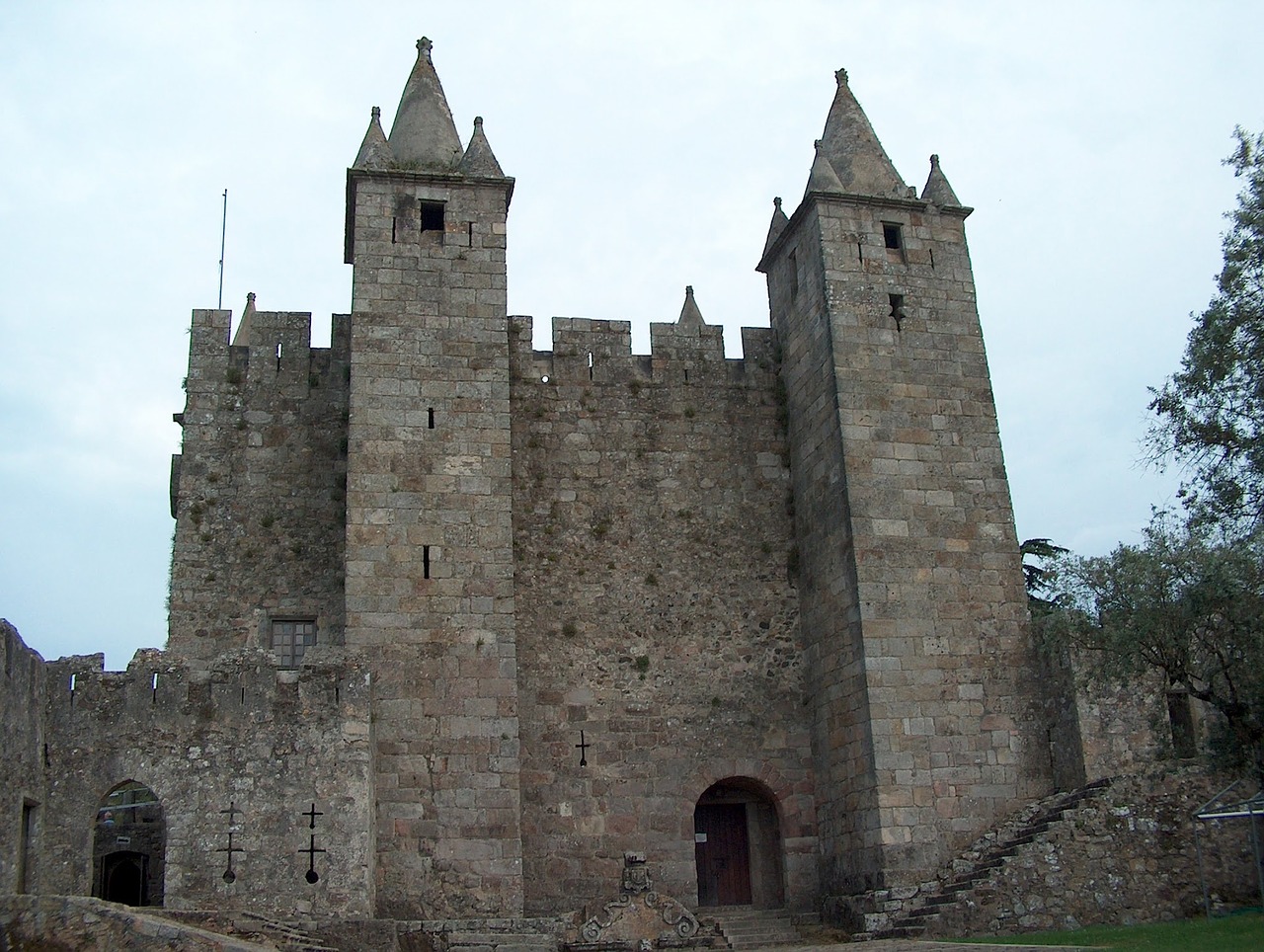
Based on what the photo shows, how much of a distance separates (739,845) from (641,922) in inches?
159

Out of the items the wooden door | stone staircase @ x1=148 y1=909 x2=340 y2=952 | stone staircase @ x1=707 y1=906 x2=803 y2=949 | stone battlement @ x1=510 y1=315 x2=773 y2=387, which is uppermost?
stone battlement @ x1=510 y1=315 x2=773 y2=387

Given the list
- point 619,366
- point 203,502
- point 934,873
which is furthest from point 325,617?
point 934,873

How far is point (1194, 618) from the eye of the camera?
52.6ft

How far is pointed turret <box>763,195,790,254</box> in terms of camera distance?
76.3 feet

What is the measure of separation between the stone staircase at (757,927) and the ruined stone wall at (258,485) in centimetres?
716

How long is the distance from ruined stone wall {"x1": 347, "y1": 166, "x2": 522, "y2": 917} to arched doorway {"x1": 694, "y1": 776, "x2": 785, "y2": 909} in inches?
165

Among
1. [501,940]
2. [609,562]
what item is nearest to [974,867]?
[501,940]

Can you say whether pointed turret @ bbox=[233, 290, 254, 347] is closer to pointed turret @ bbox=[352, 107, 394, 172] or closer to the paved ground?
pointed turret @ bbox=[352, 107, 394, 172]

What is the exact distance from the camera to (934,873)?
1822 cm

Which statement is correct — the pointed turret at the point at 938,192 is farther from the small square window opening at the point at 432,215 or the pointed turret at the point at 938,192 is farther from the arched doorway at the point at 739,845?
the arched doorway at the point at 739,845

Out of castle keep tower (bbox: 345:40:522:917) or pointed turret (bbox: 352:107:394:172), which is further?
pointed turret (bbox: 352:107:394:172)

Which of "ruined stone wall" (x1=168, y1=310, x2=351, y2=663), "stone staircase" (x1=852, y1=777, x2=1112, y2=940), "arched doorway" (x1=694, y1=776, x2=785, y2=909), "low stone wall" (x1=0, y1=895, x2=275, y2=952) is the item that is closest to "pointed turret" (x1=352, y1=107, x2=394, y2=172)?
"ruined stone wall" (x1=168, y1=310, x2=351, y2=663)

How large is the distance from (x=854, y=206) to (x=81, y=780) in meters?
14.6

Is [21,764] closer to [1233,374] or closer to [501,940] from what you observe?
[501,940]
